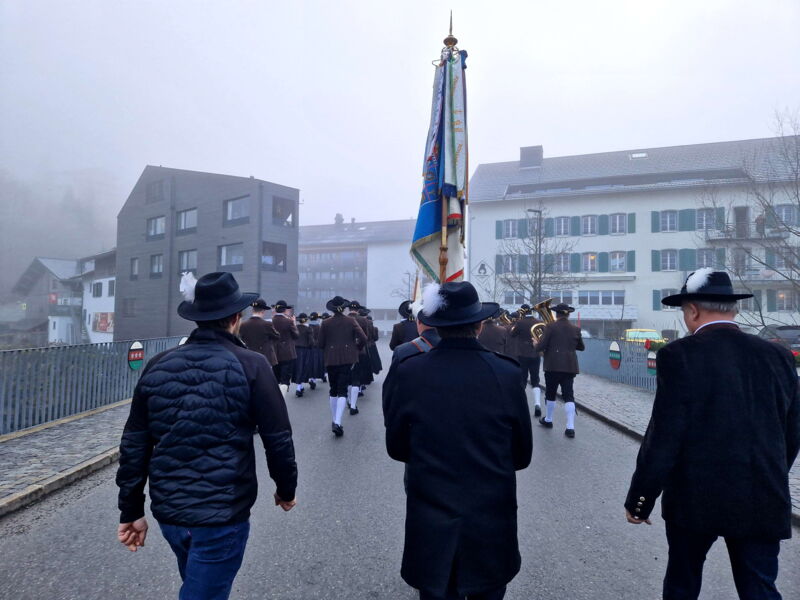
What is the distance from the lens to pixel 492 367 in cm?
216

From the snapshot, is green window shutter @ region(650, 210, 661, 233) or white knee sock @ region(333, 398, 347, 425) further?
green window shutter @ region(650, 210, 661, 233)

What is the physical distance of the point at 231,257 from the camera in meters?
31.0

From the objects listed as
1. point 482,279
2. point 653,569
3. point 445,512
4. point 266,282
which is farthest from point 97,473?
point 482,279

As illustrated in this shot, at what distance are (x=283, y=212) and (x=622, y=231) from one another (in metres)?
24.6

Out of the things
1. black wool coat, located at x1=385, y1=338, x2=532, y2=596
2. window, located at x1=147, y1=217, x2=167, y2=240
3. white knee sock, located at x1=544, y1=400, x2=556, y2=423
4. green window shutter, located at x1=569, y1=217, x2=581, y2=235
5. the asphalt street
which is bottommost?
the asphalt street

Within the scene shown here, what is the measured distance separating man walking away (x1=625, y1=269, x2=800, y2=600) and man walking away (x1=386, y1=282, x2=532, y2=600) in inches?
27.2

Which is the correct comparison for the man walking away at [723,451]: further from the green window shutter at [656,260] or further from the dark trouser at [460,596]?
the green window shutter at [656,260]

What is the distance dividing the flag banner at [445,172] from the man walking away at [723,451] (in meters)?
3.16

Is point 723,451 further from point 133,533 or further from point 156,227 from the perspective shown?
point 156,227

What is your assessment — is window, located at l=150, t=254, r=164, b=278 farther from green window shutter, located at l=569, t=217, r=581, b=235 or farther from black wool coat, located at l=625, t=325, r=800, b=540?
black wool coat, located at l=625, t=325, r=800, b=540

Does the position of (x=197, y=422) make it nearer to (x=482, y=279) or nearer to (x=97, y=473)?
(x=97, y=473)

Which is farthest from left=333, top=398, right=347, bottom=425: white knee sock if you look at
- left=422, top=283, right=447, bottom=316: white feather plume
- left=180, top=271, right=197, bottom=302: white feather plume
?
left=422, top=283, right=447, bottom=316: white feather plume

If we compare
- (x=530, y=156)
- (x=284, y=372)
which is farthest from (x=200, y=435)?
(x=530, y=156)

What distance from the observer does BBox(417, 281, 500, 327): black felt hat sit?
2252mm
